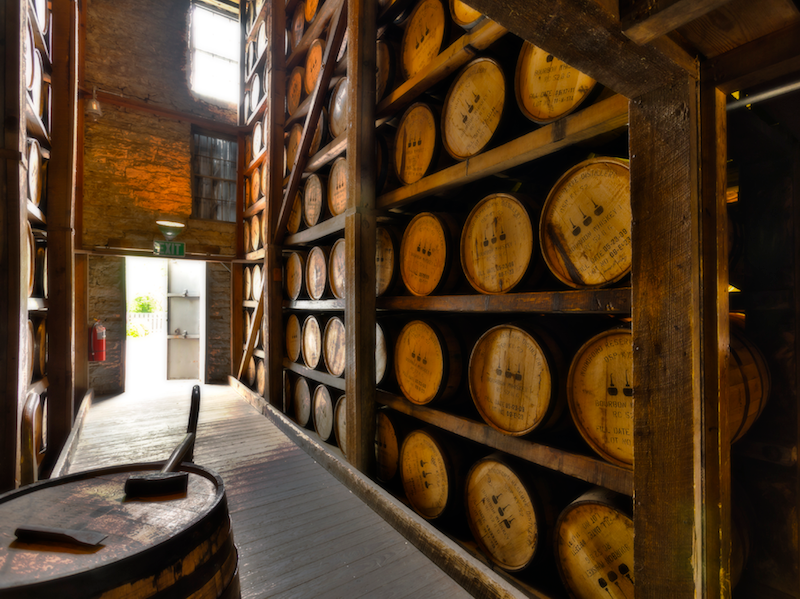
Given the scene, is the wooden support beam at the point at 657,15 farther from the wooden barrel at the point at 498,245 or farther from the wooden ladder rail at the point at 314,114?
the wooden ladder rail at the point at 314,114

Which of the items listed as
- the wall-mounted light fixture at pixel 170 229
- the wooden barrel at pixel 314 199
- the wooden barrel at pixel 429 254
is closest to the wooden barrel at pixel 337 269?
the wooden barrel at pixel 314 199

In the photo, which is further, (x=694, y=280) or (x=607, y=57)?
(x=694, y=280)

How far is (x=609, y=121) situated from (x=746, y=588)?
2.32 m

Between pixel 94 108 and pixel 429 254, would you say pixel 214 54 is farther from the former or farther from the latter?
pixel 429 254

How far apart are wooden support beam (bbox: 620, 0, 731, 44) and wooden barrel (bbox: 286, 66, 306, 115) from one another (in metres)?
5.21

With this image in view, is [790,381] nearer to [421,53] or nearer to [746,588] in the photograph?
[746,588]

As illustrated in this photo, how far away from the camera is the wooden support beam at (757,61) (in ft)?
3.90

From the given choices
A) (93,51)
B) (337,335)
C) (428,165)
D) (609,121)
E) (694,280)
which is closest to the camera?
(694,280)

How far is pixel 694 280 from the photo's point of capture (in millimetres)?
1303

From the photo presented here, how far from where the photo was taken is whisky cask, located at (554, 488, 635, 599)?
1.68 meters

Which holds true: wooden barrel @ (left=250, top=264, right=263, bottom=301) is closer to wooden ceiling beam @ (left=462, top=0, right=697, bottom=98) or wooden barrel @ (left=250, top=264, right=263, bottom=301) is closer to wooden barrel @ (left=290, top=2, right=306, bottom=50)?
wooden barrel @ (left=290, top=2, right=306, bottom=50)

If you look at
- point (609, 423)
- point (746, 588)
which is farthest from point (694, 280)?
point (746, 588)

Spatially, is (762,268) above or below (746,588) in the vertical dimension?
above

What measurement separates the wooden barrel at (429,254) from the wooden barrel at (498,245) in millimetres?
168
